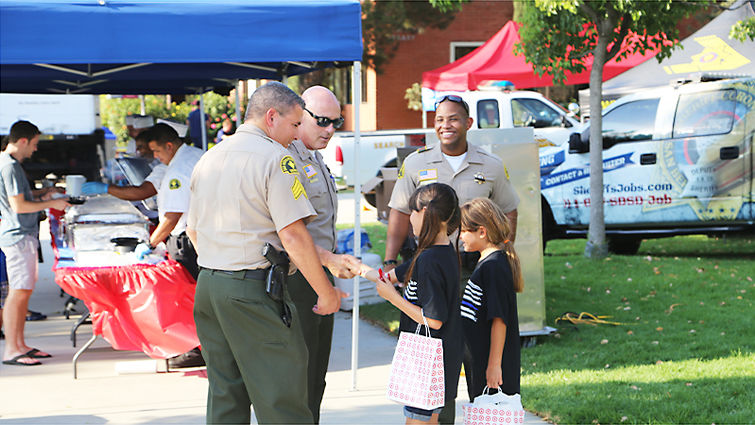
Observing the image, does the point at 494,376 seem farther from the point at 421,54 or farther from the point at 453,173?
the point at 421,54

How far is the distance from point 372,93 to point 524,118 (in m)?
13.6

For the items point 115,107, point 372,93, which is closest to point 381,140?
point 372,93

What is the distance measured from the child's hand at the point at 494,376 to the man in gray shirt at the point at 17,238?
4.42 meters

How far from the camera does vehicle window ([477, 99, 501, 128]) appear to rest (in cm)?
1563

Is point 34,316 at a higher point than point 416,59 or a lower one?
lower

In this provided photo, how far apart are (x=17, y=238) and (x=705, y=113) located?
321 inches

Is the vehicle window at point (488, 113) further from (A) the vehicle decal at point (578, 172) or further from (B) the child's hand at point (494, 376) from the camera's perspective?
(B) the child's hand at point (494, 376)

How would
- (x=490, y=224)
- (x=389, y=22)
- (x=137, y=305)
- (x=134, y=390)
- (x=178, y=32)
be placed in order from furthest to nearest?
(x=389, y=22)
(x=137, y=305)
(x=134, y=390)
(x=178, y=32)
(x=490, y=224)

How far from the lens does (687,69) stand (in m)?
13.2

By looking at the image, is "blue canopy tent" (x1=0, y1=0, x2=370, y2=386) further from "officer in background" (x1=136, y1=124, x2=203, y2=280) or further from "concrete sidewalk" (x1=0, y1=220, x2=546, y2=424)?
"officer in background" (x1=136, y1=124, x2=203, y2=280)

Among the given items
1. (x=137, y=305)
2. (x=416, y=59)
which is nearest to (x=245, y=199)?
(x=137, y=305)

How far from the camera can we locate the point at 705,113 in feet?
34.7

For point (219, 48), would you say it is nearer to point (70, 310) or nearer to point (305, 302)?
point (305, 302)

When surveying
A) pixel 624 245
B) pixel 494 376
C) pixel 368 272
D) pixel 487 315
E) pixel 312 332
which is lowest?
pixel 624 245
